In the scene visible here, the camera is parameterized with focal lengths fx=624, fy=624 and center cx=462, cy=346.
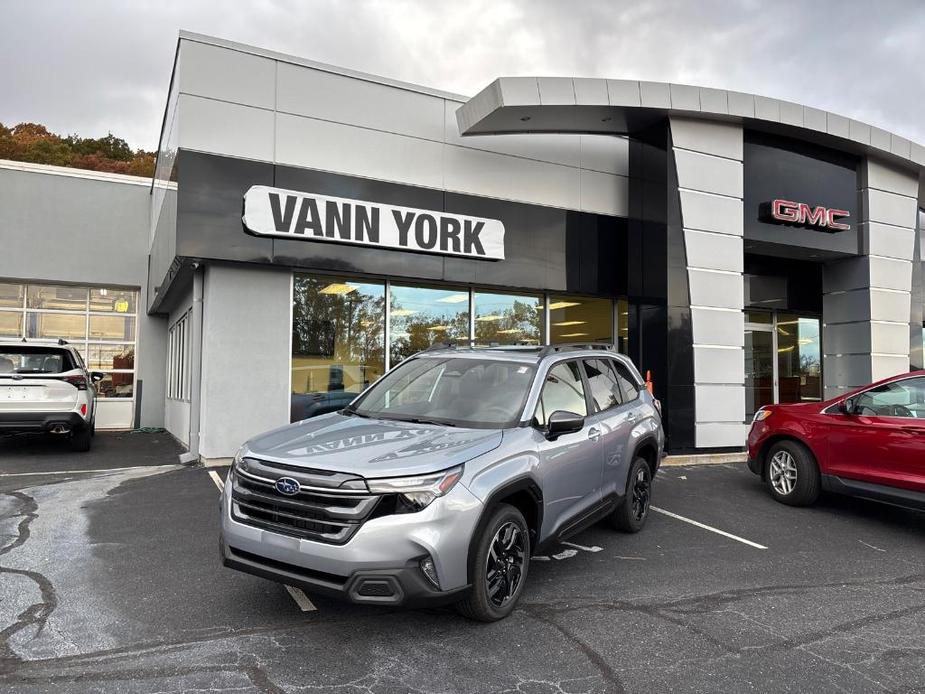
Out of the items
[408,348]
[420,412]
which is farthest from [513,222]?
[420,412]

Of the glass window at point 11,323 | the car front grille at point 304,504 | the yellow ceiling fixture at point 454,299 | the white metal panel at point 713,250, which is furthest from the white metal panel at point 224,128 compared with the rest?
the glass window at point 11,323

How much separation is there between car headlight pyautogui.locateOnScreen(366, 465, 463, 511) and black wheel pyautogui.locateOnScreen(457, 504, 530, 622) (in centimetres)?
44

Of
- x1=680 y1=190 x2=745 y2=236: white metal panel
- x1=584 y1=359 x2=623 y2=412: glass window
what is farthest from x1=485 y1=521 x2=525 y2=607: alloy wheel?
x1=680 y1=190 x2=745 y2=236: white metal panel

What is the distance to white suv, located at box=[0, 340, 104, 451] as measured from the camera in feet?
32.3

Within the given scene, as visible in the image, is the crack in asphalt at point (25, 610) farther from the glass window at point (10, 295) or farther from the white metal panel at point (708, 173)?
the glass window at point (10, 295)

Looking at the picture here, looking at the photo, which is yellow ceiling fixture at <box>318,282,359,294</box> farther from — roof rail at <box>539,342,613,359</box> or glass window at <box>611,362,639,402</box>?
glass window at <box>611,362,639,402</box>

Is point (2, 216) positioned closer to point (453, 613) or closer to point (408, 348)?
point (408, 348)

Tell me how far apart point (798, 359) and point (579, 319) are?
654 cm

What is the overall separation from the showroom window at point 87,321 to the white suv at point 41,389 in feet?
19.8

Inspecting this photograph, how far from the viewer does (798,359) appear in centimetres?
A: 1552

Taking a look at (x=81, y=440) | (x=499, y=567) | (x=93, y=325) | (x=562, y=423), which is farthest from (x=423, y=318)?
(x=93, y=325)

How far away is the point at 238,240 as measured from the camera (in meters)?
9.15

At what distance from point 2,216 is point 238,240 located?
10013 millimetres

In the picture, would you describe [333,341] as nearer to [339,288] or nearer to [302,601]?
[339,288]
